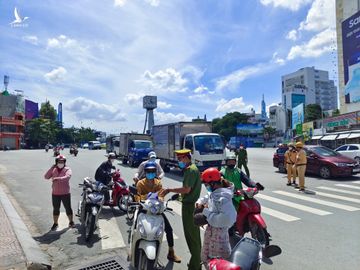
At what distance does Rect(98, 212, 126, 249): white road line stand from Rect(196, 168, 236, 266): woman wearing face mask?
270 centimetres

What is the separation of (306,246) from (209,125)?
13.8 metres

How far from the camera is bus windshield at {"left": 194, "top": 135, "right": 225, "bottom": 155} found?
16.4 meters

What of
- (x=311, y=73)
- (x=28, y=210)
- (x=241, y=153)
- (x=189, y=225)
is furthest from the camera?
(x=311, y=73)

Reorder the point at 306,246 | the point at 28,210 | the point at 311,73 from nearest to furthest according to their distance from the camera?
the point at 306,246, the point at 28,210, the point at 311,73

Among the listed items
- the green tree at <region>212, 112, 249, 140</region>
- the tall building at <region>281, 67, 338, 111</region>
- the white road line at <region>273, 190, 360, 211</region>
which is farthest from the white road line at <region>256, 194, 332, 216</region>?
the tall building at <region>281, 67, 338, 111</region>

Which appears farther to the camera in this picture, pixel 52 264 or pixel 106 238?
pixel 106 238

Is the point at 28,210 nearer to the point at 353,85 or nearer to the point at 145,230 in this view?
the point at 145,230

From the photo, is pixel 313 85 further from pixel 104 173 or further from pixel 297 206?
→ pixel 104 173

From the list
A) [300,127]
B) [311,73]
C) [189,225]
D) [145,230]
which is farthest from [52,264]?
[311,73]

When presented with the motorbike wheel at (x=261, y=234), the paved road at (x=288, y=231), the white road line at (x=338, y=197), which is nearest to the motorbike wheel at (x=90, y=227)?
the paved road at (x=288, y=231)

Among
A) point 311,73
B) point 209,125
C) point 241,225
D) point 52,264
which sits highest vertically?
point 311,73

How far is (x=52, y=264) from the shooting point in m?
5.14

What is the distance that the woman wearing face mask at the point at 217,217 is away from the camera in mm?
3617

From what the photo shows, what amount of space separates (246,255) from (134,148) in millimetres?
21974
